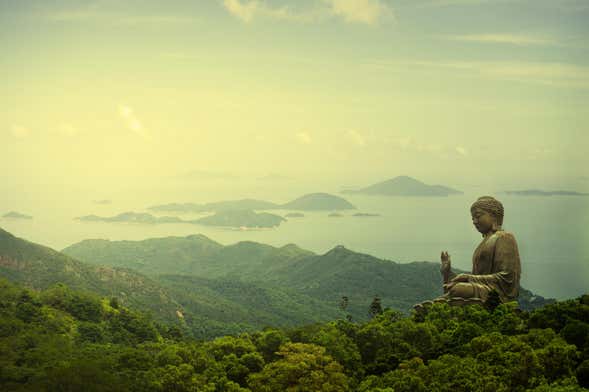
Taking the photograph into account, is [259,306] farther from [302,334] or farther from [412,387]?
[412,387]

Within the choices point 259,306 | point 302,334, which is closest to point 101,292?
point 259,306

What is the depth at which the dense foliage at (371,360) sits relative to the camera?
24.6 meters

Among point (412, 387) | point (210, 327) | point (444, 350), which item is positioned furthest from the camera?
point (210, 327)

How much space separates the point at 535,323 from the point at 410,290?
12680 centimetres

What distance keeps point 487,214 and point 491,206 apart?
0.40 metres

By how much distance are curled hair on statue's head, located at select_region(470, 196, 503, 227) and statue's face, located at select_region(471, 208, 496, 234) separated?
145 millimetres

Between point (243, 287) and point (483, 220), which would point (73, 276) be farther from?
point (483, 220)

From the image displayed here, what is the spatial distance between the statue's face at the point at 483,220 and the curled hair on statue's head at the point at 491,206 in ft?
0.48

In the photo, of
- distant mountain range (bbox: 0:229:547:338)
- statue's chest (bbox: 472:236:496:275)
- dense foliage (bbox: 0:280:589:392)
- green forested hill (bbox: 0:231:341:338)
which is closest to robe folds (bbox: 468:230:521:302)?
statue's chest (bbox: 472:236:496:275)

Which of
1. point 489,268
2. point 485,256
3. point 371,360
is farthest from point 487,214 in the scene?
point 371,360

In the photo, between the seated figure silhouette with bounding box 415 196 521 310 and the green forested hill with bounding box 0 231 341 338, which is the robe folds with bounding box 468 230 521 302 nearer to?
the seated figure silhouette with bounding box 415 196 521 310

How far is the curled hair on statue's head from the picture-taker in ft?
107

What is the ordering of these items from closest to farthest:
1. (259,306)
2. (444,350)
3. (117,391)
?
(117,391) < (444,350) < (259,306)

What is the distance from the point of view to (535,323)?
2989 cm
